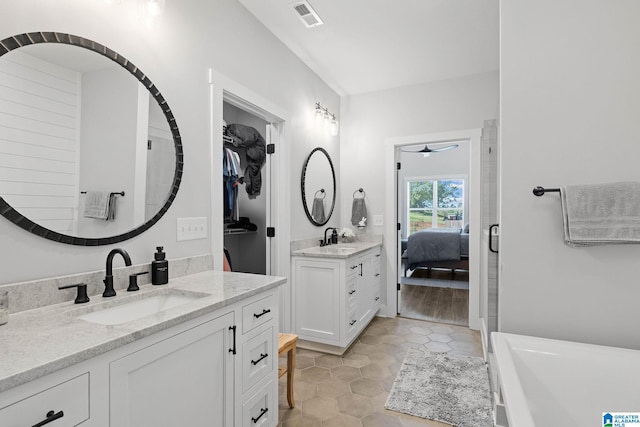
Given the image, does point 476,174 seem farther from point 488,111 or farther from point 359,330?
point 359,330

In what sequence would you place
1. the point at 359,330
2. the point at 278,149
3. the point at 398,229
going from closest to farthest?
the point at 278,149 < the point at 359,330 < the point at 398,229

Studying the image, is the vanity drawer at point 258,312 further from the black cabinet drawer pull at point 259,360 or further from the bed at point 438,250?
the bed at point 438,250

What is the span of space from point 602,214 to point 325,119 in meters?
2.69

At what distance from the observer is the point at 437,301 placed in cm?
446

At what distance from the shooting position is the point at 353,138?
4.13m

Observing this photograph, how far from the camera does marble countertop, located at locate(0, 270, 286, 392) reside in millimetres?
772

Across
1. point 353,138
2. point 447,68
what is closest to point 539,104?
point 447,68

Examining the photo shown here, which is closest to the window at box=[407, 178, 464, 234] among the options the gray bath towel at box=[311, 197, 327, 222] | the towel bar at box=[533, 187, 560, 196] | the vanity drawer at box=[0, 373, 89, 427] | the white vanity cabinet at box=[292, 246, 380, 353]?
the gray bath towel at box=[311, 197, 327, 222]

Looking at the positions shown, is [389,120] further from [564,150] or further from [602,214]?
[602,214]

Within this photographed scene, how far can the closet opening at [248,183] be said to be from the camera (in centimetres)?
289

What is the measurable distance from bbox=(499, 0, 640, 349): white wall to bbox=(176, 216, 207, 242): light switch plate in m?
1.67

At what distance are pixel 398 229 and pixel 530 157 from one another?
2526mm

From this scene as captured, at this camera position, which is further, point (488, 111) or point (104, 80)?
point (488, 111)

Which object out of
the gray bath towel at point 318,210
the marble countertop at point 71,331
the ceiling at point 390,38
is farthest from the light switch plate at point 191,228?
the ceiling at point 390,38
